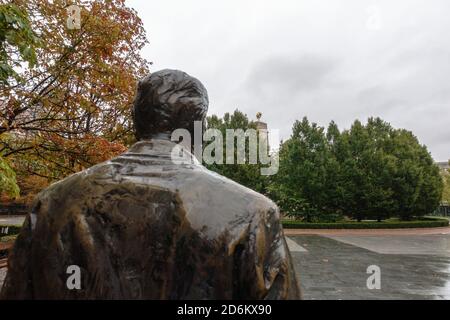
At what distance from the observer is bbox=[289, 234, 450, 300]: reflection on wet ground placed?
7035 millimetres

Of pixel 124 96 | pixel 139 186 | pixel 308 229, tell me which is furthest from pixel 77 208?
pixel 308 229

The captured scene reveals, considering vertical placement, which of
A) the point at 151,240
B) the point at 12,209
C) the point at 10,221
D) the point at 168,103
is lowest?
the point at 10,221

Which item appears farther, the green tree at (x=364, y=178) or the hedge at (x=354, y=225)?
the green tree at (x=364, y=178)

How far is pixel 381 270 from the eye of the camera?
960cm

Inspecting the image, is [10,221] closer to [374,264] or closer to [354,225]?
[354,225]

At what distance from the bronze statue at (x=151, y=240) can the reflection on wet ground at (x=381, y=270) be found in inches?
237

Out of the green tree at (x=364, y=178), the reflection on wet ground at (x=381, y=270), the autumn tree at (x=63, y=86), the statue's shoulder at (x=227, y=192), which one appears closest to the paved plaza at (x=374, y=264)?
the reflection on wet ground at (x=381, y=270)

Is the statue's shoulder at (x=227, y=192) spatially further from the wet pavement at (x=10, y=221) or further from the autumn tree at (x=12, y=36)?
the wet pavement at (x=10, y=221)

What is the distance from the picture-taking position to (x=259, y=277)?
3.60ft

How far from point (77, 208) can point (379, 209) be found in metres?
27.0

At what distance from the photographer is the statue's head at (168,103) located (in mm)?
1424

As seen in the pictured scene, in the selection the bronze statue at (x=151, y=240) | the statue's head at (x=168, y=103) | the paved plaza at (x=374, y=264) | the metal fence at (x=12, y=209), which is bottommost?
the paved plaza at (x=374, y=264)

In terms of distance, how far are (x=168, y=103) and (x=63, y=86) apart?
662cm

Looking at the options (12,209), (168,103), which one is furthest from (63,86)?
(12,209)
